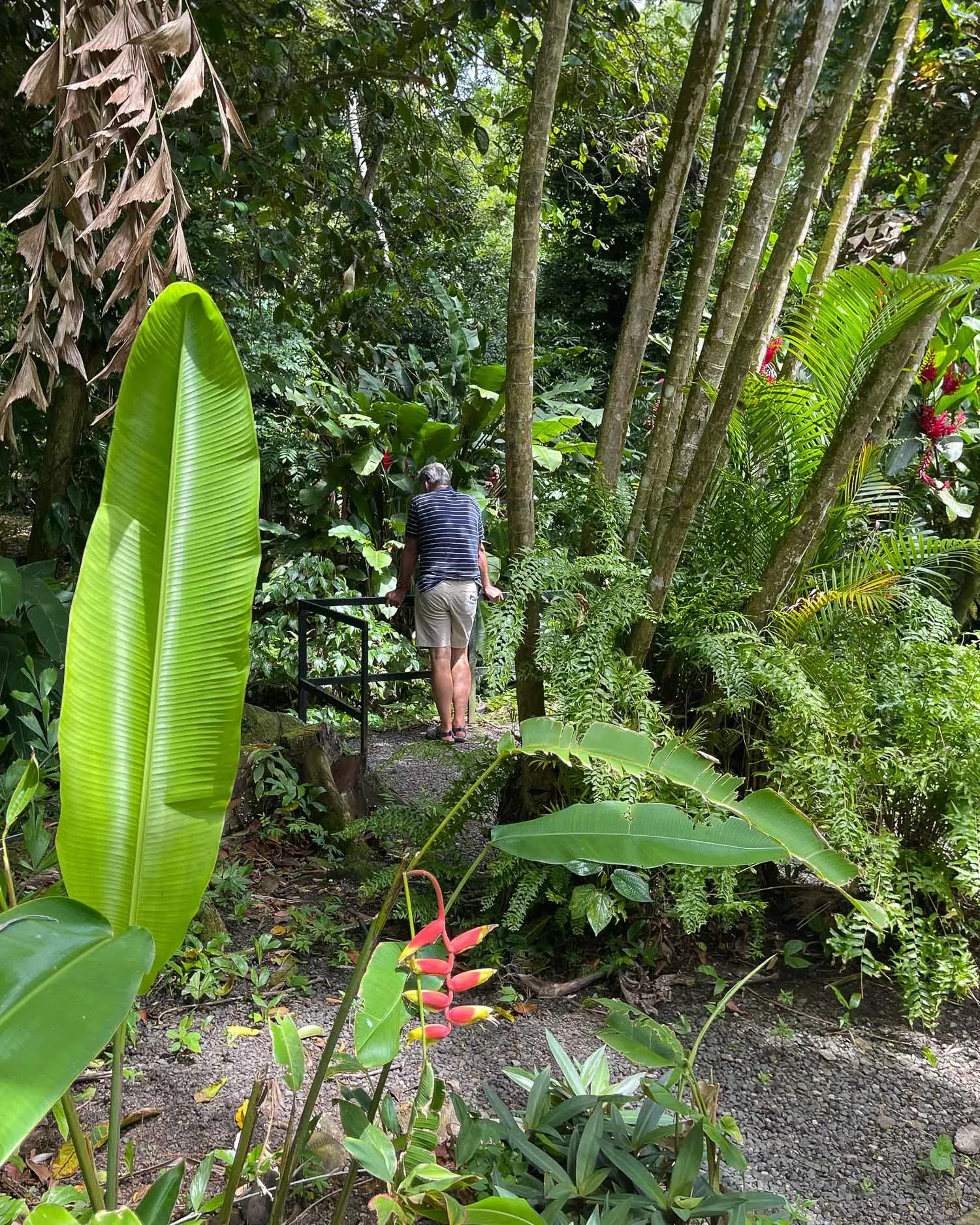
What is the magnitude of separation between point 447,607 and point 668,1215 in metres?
3.68

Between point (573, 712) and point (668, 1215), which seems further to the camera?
point (573, 712)

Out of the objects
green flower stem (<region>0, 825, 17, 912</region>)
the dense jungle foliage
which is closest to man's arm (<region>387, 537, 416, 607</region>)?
the dense jungle foliage

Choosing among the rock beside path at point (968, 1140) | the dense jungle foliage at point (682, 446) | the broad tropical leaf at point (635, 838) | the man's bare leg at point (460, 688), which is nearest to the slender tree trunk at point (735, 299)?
the dense jungle foliage at point (682, 446)

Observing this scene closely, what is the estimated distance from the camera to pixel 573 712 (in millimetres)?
2426

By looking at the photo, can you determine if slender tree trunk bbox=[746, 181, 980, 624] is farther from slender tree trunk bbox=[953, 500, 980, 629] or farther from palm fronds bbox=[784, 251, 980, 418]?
slender tree trunk bbox=[953, 500, 980, 629]

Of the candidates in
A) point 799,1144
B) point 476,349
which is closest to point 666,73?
point 476,349

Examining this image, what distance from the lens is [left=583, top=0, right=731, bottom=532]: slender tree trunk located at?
2.68 metres

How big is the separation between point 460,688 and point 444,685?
193mm

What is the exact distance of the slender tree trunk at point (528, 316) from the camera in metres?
2.43

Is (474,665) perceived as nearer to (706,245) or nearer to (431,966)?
(706,245)

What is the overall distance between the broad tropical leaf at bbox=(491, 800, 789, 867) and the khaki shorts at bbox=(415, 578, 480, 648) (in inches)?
144

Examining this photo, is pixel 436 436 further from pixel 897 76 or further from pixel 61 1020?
pixel 61 1020

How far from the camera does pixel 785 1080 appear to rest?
2.12 meters

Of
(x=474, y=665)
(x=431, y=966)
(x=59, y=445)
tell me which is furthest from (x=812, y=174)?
(x=474, y=665)
